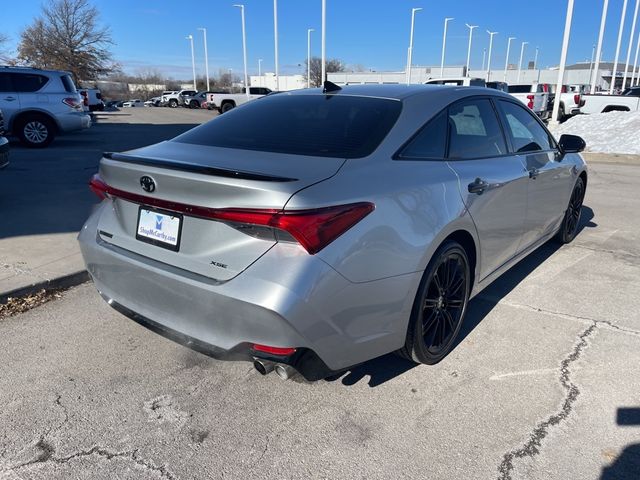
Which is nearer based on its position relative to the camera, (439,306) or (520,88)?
(439,306)

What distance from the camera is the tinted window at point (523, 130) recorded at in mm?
4023

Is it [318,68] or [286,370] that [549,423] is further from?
[318,68]

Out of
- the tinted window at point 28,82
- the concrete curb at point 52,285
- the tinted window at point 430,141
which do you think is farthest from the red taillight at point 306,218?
the tinted window at point 28,82

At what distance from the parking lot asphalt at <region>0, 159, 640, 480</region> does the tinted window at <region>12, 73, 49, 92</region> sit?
10.7 metres

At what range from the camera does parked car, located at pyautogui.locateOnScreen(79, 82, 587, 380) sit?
7.04ft

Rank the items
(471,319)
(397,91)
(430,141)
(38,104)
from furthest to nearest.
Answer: (38,104)
(471,319)
(397,91)
(430,141)

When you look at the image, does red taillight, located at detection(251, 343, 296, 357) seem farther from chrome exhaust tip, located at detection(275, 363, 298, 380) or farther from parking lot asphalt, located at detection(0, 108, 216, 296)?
parking lot asphalt, located at detection(0, 108, 216, 296)

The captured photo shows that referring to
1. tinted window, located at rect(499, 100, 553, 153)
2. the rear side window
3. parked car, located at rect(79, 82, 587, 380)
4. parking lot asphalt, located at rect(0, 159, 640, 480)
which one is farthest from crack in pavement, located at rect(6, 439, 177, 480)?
the rear side window

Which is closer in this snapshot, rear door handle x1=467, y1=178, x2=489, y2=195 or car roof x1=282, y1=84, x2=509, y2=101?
rear door handle x1=467, y1=178, x2=489, y2=195

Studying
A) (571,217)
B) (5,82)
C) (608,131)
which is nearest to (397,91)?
(571,217)

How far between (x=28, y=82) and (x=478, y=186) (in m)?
12.7

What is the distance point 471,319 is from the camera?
12.5ft

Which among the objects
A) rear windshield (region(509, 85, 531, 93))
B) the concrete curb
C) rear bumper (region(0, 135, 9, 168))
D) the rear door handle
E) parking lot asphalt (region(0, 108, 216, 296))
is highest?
rear windshield (region(509, 85, 531, 93))

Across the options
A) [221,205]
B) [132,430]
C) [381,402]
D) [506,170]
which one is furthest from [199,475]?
[506,170]
